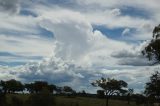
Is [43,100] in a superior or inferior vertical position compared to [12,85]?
inferior

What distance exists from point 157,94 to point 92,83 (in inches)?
2966

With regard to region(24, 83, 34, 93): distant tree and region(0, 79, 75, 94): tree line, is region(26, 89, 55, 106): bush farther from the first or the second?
region(24, 83, 34, 93): distant tree

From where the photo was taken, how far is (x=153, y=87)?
1973 inches

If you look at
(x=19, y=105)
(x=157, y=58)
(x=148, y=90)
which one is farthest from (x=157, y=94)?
(x=19, y=105)

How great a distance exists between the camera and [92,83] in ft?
410

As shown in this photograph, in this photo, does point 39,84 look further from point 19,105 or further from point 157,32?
point 157,32

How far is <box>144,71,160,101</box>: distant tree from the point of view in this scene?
4953 centimetres

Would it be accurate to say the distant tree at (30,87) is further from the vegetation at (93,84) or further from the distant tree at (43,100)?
the distant tree at (43,100)

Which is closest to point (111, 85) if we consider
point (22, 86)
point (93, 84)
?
point (93, 84)

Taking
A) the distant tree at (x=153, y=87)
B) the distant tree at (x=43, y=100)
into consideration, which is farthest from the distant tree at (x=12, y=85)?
the distant tree at (x=153, y=87)

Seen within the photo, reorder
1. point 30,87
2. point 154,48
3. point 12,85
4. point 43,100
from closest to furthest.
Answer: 1. point 154,48
2. point 43,100
3. point 12,85
4. point 30,87

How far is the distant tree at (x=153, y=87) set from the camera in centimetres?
4953

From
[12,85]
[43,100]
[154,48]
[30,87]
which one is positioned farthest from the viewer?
[30,87]

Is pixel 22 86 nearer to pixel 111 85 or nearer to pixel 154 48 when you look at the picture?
pixel 111 85
